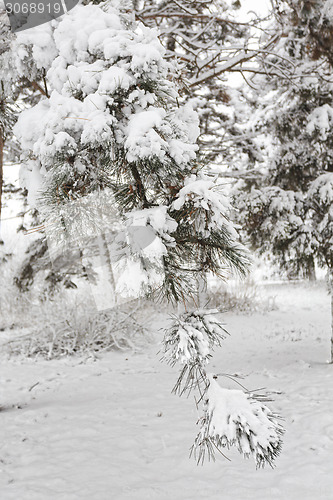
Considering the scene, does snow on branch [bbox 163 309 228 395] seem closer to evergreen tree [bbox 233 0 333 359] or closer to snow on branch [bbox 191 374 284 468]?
snow on branch [bbox 191 374 284 468]

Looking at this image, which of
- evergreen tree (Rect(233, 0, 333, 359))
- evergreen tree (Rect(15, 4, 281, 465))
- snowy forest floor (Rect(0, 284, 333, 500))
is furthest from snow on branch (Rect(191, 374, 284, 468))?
evergreen tree (Rect(233, 0, 333, 359))

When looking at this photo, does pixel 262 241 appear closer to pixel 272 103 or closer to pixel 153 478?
pixel 272 103

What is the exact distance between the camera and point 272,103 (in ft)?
19.4

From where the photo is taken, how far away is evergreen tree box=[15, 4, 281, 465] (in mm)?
1362

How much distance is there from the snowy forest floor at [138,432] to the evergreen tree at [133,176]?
175cm

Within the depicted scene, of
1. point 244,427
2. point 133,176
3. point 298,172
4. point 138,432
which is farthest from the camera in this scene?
point 298,172

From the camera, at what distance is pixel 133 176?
1.58 m

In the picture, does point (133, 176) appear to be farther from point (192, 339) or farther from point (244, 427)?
point (244, 427)

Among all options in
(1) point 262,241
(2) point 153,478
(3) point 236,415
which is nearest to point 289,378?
(1) point 262,241

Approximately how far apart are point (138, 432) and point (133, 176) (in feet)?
9.37

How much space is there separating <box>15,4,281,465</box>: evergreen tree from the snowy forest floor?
68.9 inches

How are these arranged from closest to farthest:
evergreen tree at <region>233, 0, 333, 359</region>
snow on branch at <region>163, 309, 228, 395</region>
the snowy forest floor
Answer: snow on branch at <region>163, 309, 228, 395</region>
the snowy forest floor
evergreen tree at <region>233, 0, 333, 359</region>

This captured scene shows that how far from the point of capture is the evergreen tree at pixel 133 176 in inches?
53.6

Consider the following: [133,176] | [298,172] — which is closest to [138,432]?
[133,176]
